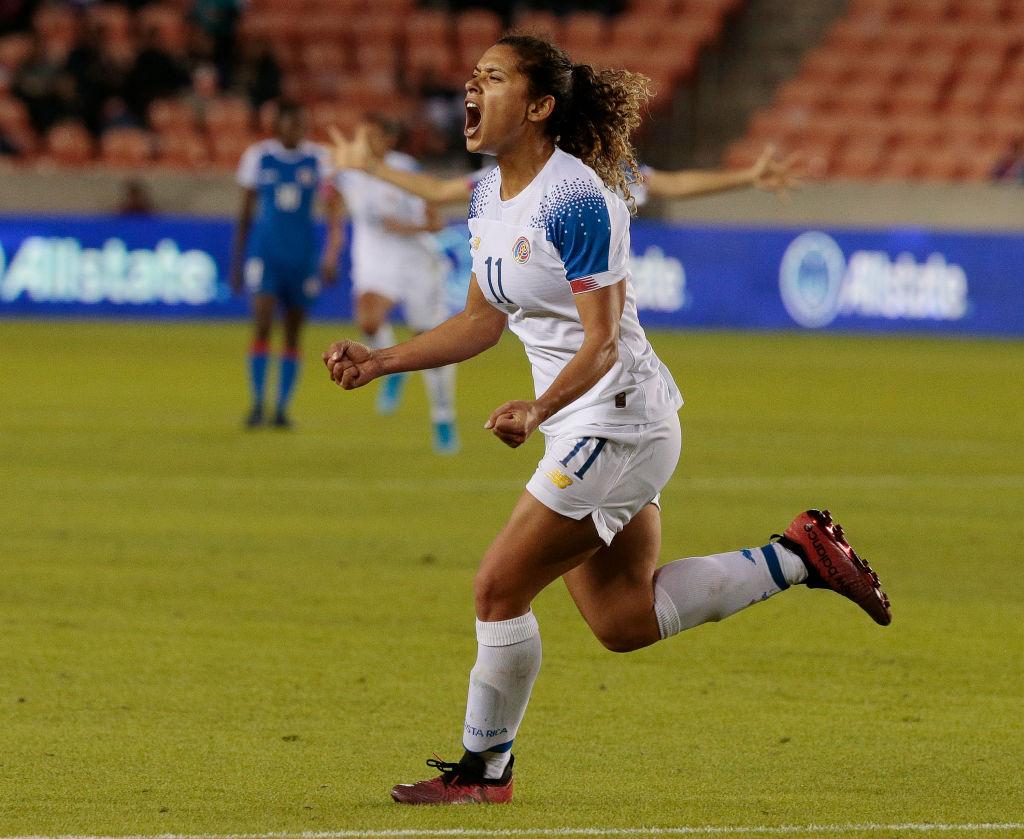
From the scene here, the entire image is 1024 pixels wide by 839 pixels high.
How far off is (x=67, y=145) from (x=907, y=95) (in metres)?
12.8

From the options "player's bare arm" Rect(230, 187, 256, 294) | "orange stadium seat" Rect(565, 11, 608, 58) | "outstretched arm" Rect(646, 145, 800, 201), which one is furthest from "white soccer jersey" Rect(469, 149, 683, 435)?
"orange stadium seat" Rect(565, 11, 608, 58)

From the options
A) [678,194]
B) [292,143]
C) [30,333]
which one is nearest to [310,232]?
[292,143]

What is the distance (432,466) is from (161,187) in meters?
15.3

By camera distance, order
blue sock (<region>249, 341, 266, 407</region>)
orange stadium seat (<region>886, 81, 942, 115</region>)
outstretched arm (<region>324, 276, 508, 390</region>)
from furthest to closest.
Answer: orange stadium seat (<region>886, 81, 942, 115</region>), blue sock (<region>249, 341, 266, 407</region>), outstretched arm (<region>324, 276, 508, 390</region>)

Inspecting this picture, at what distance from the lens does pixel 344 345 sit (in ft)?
16.2

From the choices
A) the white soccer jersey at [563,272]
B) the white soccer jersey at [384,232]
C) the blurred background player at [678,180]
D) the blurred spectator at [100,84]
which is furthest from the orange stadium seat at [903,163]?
the white soccer jersey at [563,272]

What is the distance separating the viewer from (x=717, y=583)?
545 centimetres

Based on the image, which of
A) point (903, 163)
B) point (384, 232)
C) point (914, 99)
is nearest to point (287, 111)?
point (384, 232)

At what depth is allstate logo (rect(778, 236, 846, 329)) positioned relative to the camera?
80.8ft

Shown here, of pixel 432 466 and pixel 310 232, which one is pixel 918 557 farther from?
pixel 310 232

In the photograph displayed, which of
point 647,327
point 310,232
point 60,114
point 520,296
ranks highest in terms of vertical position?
point 520,296

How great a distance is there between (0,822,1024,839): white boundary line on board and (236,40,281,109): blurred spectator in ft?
77.8

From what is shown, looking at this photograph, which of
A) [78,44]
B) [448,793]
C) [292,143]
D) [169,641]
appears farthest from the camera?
[78,44]

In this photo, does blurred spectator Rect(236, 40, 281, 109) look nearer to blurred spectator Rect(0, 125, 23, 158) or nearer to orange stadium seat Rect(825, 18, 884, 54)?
blurred spectator Rect(0, 125, 23, 158)
